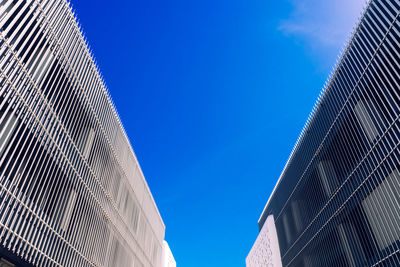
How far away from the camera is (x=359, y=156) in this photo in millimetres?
20547

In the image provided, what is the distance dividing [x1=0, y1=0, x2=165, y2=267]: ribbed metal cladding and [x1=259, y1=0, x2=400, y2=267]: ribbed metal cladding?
62.5 feet

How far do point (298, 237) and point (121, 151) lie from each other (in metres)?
22.3

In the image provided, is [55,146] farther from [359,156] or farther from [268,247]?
[268,247]

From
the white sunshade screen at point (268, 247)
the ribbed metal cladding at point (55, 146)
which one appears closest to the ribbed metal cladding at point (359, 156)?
the white sunshade screen at point (268, 247)

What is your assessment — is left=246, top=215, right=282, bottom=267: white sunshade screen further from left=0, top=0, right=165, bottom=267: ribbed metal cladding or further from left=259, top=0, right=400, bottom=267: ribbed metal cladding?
Result: left=0, top=0, right=165, bottom=267: ribbed metal cladding

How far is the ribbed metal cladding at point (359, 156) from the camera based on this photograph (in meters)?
16.7

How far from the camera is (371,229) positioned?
19.0 metres

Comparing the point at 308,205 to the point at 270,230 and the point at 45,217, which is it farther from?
the point at 45,217

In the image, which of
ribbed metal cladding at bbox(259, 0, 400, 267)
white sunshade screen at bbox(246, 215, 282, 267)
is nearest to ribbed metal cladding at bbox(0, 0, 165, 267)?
ribbed metal cladding at bbox(259, 0, 400, 267)

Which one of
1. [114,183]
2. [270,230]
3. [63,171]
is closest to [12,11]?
[63,171]

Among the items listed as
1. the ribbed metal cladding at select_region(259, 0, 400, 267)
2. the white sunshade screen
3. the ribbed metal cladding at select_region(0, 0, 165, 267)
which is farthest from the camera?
the white sunshade screen

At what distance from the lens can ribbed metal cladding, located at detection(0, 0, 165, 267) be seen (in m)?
13.2

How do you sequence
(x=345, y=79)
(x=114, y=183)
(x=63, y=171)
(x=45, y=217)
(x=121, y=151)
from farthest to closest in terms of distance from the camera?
(x=121, y=151)
(x=114, y=183)
(x=345, y=79)
(x=63, y=171)
(x=45, y=217)

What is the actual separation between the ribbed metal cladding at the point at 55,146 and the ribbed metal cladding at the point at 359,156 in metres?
19.1
